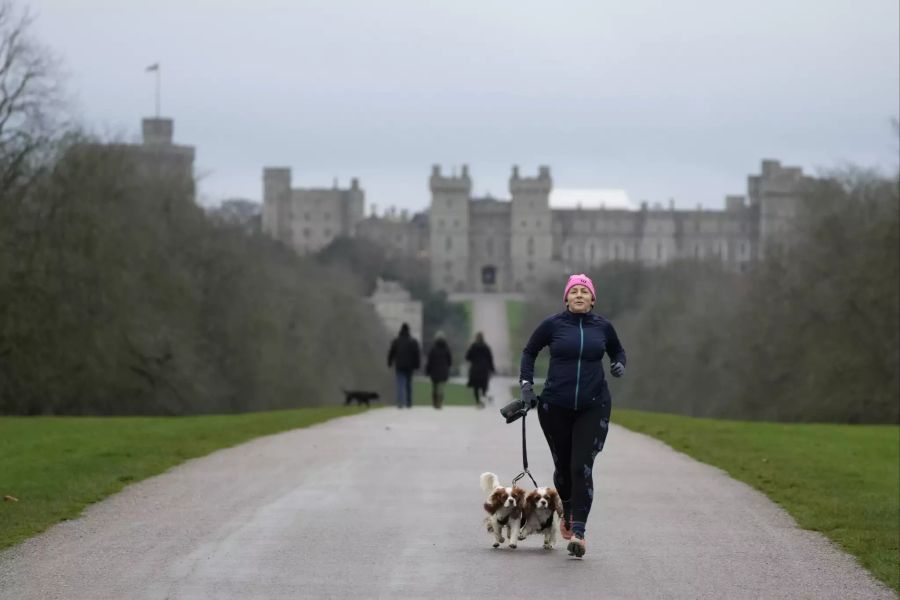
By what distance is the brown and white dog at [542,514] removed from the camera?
10.4 metres

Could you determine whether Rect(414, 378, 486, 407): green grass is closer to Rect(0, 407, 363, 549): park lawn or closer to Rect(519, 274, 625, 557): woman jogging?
Rect(0, 407, 363, 549): park lawn

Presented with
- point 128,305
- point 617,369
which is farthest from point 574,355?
point 128,305

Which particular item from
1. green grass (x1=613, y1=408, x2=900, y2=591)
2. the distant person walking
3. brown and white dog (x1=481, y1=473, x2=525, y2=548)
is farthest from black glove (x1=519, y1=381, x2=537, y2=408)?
the distant person walking

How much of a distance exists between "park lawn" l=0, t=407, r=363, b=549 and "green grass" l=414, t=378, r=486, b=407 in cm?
3948

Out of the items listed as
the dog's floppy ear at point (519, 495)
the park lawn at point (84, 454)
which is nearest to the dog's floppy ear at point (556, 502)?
the dog's floppy ear at point (519, 495)

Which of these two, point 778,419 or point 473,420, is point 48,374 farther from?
point 778,419

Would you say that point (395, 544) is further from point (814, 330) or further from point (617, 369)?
point (814, 330)

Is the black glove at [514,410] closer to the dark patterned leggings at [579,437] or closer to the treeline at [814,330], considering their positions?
the dark patterned leggings at [579,437]

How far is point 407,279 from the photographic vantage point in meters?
162

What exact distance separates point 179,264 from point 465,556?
3639cm

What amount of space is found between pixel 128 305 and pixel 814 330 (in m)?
16.2

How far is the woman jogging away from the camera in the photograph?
10.3 meters

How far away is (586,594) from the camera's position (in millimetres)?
8977

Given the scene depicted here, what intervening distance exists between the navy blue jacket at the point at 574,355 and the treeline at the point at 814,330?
29758 mm
